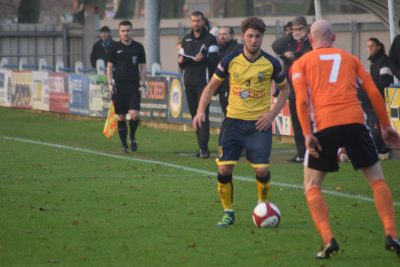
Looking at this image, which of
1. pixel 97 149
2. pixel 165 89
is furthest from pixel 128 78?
pixel 165 89

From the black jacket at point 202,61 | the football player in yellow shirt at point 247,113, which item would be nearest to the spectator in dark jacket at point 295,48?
the black jacket at point 202,61

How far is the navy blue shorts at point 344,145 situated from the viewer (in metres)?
8.65

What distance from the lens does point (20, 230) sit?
10047 millimetres

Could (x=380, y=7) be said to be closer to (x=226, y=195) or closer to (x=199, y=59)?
(x=199, y=59)

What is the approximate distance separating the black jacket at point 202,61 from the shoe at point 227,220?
20.9 ft

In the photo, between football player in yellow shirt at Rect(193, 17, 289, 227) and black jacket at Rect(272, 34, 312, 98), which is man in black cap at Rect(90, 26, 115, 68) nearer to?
black jacket at Rect(272, 34, 312, 98)

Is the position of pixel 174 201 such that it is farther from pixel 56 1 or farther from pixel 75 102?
pixel 56 1

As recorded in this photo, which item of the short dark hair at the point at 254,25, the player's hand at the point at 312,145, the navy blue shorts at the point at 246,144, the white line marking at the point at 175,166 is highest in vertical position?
the short dark hair at the point at 254,25

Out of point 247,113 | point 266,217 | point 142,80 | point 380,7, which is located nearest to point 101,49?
point 142,80

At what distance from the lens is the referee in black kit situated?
687 inches

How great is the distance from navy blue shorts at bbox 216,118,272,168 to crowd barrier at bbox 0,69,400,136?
5.88m

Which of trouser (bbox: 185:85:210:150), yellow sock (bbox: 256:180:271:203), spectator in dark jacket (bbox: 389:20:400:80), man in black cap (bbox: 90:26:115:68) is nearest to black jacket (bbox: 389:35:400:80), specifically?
spectator in dark jacket (bbox: 389:20:400:80)

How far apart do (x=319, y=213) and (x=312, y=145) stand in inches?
20.3

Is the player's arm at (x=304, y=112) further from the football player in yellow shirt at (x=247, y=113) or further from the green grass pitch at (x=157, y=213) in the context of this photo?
the football player in yellow shirt at (x=247, y=113)
